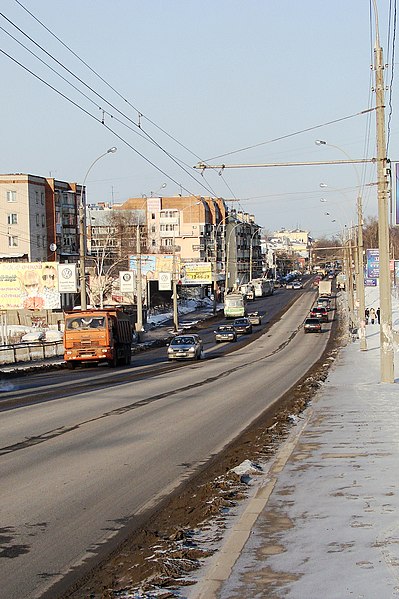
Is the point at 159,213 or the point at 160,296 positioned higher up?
the point at 159,213

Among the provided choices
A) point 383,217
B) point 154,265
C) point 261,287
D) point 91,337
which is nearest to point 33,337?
point 91,337

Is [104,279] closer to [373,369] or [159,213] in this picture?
[373,369]

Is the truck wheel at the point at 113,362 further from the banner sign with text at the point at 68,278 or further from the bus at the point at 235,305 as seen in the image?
the bus at the point at 235,305

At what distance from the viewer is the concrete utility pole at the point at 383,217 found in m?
22.6

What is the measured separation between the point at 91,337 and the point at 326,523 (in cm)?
3501

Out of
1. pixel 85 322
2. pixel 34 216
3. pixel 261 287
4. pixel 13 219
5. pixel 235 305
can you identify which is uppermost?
pixel 34 216

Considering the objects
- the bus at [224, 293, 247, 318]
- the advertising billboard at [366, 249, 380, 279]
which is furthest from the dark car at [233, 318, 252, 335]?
the advertising billboard at [366, 249, 380, 279]

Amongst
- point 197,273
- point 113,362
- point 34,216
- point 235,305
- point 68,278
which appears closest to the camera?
point 113,362

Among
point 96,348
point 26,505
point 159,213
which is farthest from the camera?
point 159,213

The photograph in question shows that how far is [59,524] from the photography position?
9.34 m

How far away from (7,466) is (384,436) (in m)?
5.89

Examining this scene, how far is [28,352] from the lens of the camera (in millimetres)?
46688

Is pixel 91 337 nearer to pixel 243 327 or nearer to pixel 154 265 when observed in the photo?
pixel 243 327

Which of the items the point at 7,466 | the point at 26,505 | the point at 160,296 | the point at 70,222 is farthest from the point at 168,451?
the point at 70,222
